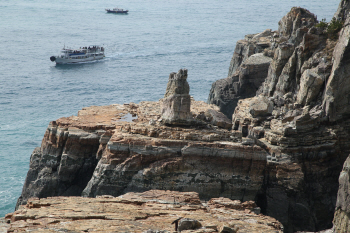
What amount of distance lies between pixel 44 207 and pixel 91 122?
79.5 ft

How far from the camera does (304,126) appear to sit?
60531 mm

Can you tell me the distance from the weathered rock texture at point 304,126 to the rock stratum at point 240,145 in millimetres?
111

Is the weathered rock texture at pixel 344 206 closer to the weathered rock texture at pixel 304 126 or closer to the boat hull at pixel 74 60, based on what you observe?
the weathered rock texture at pixel 304 126

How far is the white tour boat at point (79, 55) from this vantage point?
5978 inches

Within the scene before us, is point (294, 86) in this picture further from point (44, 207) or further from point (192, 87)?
point (192, 87)

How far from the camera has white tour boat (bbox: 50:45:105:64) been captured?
151837 mm

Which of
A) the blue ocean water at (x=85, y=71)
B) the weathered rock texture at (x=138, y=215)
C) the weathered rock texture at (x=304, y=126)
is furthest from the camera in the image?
the blue ocean water at (x=85, y=71)

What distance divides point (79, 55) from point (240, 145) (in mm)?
103854

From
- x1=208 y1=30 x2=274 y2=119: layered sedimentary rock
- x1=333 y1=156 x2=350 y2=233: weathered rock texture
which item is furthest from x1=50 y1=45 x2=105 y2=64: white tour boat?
x1=333 y1=156 x2=350 y2=233: weathered rock texture

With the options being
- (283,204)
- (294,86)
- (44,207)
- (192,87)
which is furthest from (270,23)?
(44,207)

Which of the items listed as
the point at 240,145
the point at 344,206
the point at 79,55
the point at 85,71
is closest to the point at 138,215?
the point at 344,206

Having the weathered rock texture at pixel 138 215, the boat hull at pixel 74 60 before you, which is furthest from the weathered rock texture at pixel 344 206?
the boat hull at pixel 74 60

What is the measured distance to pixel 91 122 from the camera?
213 ft

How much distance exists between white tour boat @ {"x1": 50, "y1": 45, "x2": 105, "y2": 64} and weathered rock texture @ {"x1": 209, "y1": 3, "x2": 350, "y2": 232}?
88.6 metres
